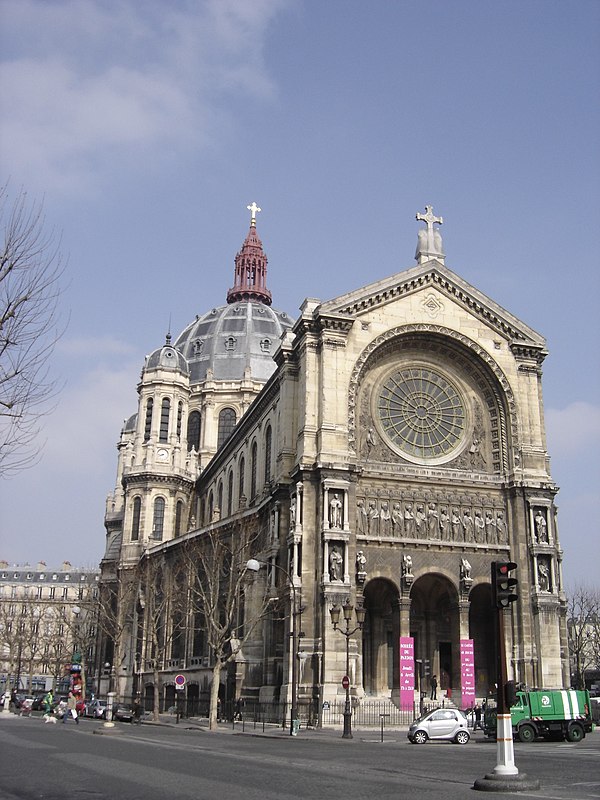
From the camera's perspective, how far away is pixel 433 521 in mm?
44719

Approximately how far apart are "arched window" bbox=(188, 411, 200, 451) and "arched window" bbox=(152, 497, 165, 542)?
14.7 metres

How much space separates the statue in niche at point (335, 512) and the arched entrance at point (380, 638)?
12.9ft

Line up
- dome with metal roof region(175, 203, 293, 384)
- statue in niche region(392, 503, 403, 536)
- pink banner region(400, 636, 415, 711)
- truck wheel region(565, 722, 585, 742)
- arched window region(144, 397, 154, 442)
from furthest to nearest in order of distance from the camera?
dome with metal roof region(175, 203, 293, 384), arched window region(144, 397, 154, 442), statue in niche region(392, 503, 403, 536), pink banner region(400, 636, 415, 711), truck wheel region(565, 722, 585, 742)

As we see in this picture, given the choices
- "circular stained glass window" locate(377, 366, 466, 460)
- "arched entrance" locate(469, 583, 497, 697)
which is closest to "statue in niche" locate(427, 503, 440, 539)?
"circular stained glass window" locate(377, 366, 466, 460)

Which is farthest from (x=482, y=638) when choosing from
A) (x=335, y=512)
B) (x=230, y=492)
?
(x=230, y=492)

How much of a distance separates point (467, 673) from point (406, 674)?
11.9 feet

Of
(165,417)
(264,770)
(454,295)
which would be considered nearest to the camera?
(264,770)

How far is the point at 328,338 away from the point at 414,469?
824 cm

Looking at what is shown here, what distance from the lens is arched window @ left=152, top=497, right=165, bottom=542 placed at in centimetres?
7394

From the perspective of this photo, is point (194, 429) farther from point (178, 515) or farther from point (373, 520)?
point (373, 520)

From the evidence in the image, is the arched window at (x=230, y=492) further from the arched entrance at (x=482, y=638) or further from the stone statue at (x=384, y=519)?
the arched entrance at (x=482, y=638)

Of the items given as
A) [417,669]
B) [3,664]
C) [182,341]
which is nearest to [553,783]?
[417,669]

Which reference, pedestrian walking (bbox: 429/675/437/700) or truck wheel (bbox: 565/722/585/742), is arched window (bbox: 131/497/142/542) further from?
truck wheel (bbox: 565/722/585/742)

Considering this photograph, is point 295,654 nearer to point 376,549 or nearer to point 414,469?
point 376,549
